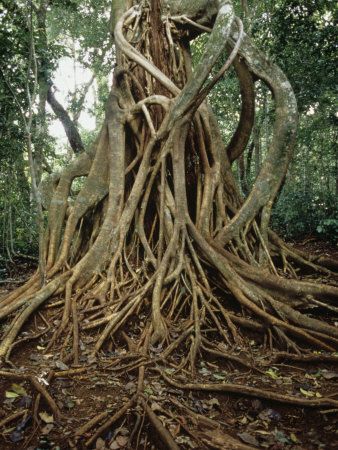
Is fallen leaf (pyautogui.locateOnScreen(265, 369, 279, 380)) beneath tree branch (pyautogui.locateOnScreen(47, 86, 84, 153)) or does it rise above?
beneath

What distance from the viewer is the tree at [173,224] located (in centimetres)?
351

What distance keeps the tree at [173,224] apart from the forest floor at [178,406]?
0.22 m

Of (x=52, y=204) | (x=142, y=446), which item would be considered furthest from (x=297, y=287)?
(x=52, y=204)

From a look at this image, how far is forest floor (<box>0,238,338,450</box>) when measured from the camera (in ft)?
6.93

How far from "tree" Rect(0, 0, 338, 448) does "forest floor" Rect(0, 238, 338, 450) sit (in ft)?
0.72

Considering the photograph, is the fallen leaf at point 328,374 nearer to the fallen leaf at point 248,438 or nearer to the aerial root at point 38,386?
the fallen leaf at point 248,438

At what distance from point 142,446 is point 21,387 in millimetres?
965

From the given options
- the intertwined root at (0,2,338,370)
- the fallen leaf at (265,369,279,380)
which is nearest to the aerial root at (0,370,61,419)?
the intertwined root at (0,2,338,370)

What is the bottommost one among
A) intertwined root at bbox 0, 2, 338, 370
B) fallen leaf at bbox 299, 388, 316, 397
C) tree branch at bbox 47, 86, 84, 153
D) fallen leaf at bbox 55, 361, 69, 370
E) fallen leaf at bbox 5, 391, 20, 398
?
fallen leaf at bbox 299, 388, 316, 397

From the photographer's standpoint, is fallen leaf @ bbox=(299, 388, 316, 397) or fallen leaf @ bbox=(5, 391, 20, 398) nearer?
fallen leaf @ bbox=(5, 391, 20, 398)

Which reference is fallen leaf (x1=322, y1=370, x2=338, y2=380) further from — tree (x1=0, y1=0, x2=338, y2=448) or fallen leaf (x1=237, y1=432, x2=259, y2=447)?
fallen leaf (x1=237, y1=432, x2=259, y2=447)

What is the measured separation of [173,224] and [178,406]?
221 cm

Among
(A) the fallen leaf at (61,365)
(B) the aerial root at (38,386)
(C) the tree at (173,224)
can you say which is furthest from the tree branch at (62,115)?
(B) the aerial root at (38,386)

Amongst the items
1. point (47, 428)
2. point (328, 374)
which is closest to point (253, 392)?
point (328, 374)
